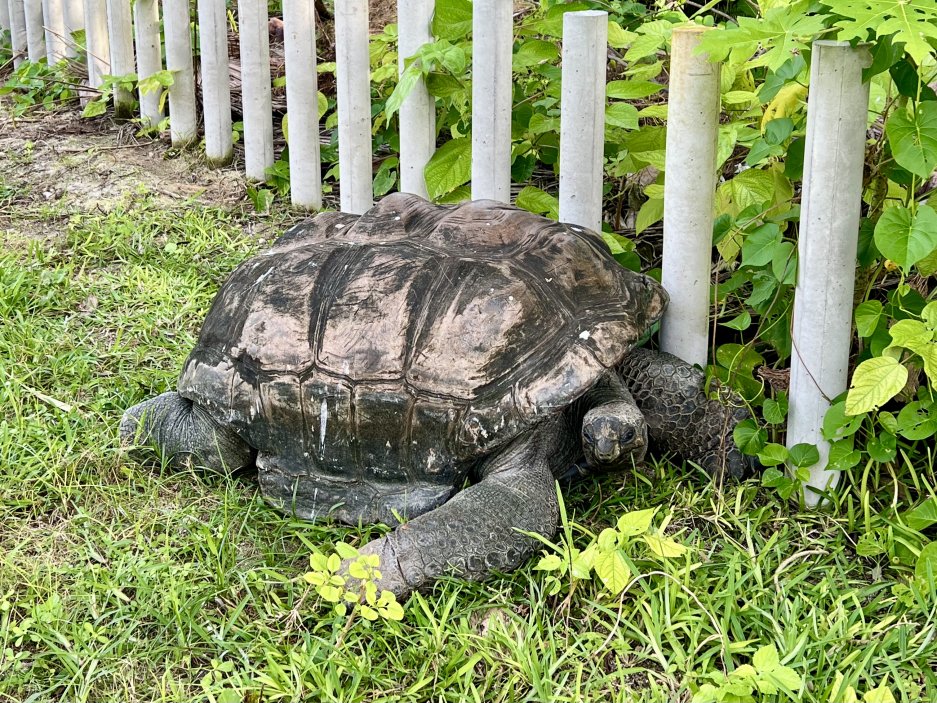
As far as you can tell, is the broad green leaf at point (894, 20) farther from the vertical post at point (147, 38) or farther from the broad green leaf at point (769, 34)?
the vertical post at point (147, 38)

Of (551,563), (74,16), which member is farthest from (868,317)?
(74,16)

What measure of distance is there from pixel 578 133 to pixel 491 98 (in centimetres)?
38

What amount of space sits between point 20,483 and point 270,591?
0.95 meters

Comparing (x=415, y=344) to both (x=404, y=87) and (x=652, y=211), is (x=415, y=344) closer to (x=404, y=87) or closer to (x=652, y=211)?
(x=652, y=211)

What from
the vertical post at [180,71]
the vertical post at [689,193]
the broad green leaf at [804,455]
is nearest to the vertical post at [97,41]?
the vertical post at [180,71]

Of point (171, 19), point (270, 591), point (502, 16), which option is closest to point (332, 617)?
point (270, 591)

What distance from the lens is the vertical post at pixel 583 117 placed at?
3191mm

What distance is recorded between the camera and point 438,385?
9.27ft

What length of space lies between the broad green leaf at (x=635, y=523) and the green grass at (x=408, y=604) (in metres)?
0.11

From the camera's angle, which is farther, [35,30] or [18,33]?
[18,33]

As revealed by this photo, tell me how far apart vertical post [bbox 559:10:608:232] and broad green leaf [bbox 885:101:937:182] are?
3.29ft

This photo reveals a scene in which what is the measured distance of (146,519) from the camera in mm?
2969

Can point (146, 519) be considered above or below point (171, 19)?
below

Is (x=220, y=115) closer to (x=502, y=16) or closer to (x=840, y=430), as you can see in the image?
(x=502, y=16)
